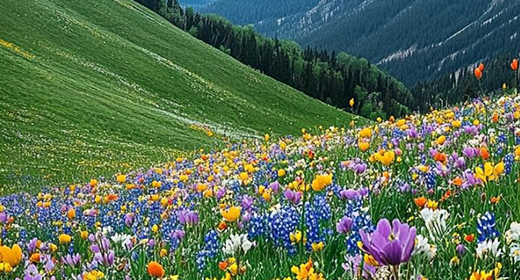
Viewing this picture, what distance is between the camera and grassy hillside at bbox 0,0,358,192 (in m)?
28.5

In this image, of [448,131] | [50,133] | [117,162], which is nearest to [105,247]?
[448,131]

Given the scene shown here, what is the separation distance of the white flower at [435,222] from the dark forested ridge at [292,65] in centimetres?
10975

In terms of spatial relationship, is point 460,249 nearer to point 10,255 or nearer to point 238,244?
point 238,244

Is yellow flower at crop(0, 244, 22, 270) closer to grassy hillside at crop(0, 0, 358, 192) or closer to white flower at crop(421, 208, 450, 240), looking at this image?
white flower at crop(421, 208, 450, 240)

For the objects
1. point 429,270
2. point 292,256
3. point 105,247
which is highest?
point 429,270

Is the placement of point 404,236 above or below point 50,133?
above

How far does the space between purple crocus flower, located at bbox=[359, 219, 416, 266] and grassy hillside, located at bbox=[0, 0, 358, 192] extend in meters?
15.8

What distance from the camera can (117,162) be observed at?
1102 inches

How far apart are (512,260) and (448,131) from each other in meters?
4.42

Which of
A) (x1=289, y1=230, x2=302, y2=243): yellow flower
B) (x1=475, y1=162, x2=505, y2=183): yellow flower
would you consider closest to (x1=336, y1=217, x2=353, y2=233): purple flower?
(x1=289, y1=230, x2=302, y2=243): yellow flower

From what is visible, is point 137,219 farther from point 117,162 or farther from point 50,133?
point 50,133

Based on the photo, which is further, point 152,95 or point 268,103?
point 268,103

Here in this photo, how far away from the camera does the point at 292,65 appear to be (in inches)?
4943

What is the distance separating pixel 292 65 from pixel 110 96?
83.2 metres
